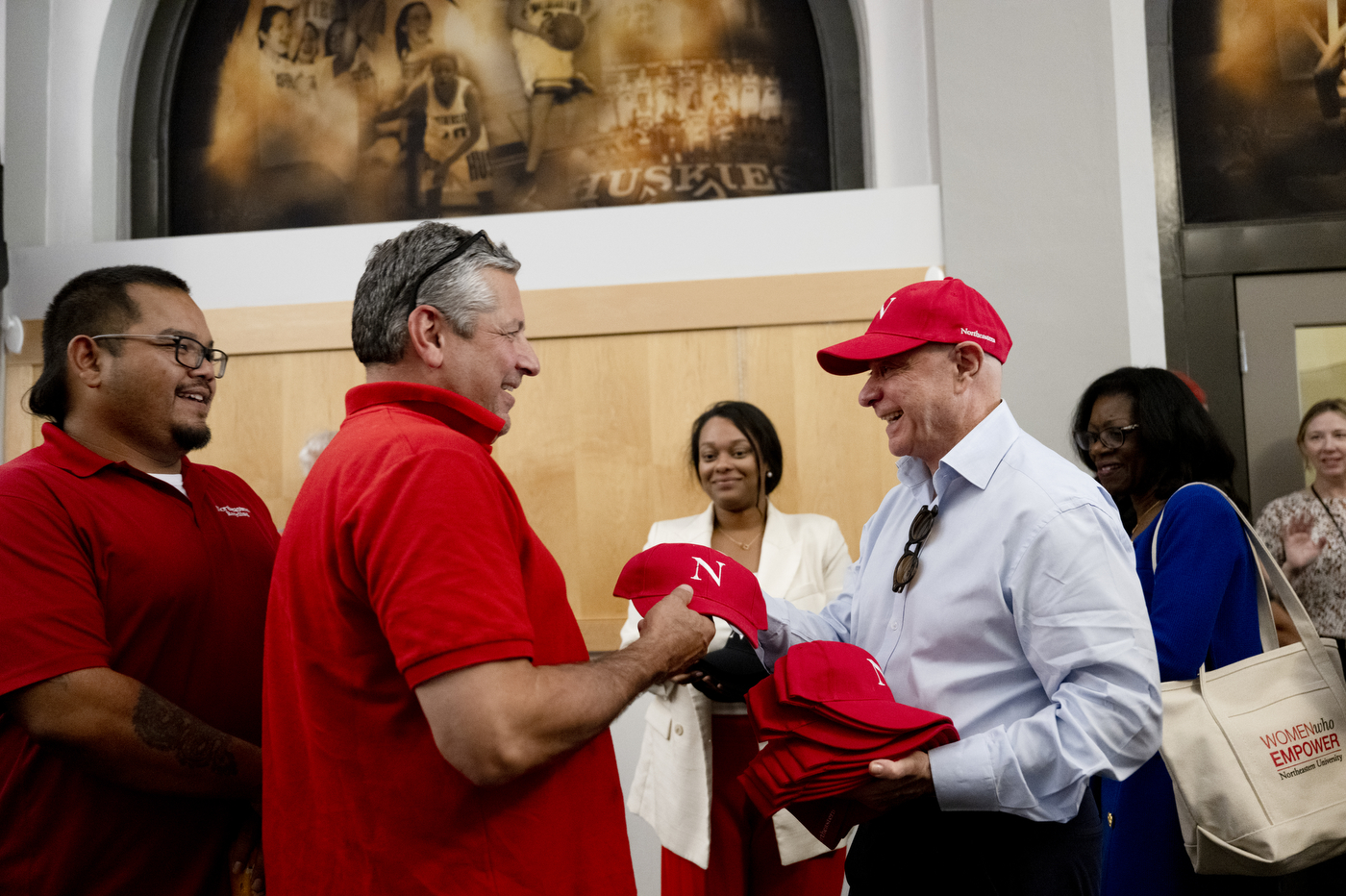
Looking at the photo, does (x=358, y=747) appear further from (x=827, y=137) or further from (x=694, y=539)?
(x=827, y=137)

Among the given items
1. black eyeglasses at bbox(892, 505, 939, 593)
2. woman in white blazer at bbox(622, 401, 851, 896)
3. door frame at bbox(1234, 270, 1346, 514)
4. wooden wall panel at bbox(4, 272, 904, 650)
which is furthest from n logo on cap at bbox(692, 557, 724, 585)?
door frame at bbox(1234, 270, 1346, 514)

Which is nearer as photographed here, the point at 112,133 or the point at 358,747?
the point at 358,747

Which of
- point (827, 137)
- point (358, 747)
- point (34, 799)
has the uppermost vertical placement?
point (827, 137)

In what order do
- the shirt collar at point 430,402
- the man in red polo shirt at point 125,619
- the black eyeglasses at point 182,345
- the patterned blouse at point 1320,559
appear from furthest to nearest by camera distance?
1. the patterned blouse at point 1320,559
2. the black eyeglasses at point 182,345
3. the man in red polo shirt at point 125,619
4. the shirt collar at point 430,402

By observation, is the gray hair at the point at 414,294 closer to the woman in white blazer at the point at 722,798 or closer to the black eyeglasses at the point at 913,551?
the black eyeglasses at the point at 913,551

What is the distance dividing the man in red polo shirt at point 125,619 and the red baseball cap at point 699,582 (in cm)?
69

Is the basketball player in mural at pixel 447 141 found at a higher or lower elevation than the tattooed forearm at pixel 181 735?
higher

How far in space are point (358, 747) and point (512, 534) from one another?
33cm

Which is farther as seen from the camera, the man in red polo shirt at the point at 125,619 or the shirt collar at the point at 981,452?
the shirt collar at the point at 981,452

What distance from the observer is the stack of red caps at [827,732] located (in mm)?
1382

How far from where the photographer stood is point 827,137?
4266 millimetres

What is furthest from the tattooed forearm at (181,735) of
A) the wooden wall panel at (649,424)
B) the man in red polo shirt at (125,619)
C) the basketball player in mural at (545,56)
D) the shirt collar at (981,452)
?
the basketball player in mural at (545,56)

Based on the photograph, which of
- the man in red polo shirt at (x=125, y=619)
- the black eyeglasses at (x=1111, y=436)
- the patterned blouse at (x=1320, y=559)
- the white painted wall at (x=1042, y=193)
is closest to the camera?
the man in red polo shirt at (x=125, y=619)

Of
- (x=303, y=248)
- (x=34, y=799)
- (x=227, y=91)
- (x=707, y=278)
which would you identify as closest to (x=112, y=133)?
(x=227, y=91)
